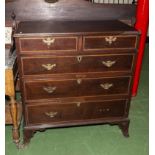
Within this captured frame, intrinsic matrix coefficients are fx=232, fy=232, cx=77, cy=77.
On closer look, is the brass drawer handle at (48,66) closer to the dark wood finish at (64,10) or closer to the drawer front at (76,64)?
the drawer front at (76,64)

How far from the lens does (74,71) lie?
2137 mm

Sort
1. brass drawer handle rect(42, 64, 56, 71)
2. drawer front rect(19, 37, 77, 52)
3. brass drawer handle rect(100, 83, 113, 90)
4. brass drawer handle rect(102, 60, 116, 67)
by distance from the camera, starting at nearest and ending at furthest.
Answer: drawer front rect(19, 37, 77, 52), brass drawer handle rect(42, 64, 56, 71), brass drawer handle rect(102, 60, 116, 67), brass drawer handle rect(100, 83, 113, 90)

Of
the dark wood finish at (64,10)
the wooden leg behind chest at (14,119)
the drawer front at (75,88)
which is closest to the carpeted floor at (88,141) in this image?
the wooden leg behind chest at (14,119)

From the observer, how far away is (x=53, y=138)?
246cm

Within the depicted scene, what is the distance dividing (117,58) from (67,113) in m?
0.73

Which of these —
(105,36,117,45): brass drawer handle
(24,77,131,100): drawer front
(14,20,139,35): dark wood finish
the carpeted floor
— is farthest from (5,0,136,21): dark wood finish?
the carpeted floor

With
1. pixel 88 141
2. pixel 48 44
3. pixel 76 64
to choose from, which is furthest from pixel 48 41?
pixel 88 141

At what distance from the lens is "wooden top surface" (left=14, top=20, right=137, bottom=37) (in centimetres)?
200

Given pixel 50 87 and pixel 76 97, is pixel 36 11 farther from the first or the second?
pixel 76 97

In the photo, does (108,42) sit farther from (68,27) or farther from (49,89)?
(49,89)

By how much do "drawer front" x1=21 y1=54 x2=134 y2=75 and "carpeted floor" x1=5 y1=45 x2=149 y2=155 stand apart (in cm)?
77

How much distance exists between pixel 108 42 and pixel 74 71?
40cm

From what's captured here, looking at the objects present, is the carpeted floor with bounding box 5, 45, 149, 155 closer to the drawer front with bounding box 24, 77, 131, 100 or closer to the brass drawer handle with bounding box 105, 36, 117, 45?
the drawer front with bounding box 24, 77, 131, 100

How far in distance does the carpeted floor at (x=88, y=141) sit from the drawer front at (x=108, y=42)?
0.99 metres
